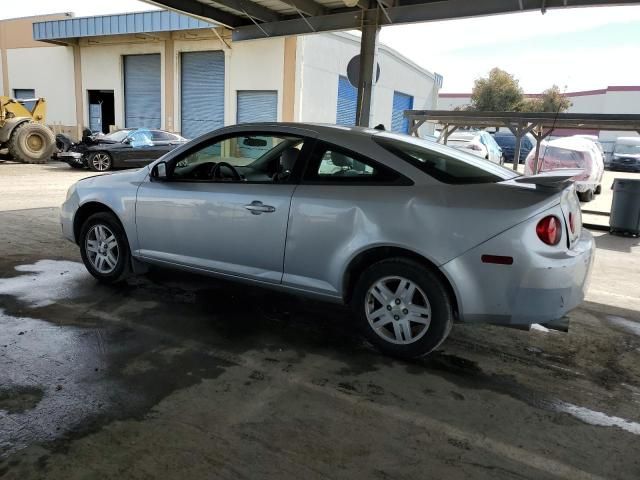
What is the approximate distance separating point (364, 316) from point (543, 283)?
127 centimetres

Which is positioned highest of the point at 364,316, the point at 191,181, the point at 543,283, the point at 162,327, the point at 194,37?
the point at 194,37

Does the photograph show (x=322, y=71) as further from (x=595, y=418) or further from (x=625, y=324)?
(x=595, y=418)

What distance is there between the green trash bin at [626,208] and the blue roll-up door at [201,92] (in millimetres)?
15619

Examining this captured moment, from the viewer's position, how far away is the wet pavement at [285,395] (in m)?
2.71

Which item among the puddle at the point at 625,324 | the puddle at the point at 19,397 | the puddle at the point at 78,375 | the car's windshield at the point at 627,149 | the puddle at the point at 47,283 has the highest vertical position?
the car's windshield at the point at 627,149

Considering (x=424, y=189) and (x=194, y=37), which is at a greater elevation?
(x=194, y=37)

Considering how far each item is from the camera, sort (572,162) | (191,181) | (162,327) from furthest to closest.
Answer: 1. (572,162)
2. (191,181)
3. (162,327)

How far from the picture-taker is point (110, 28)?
23.5m

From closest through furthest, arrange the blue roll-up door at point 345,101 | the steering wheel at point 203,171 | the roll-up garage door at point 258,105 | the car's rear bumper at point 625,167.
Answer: the steering wheel at point 203,171 → the roll-up garage door at point 258,105 → the blue roll-up door at point 345,101 → the car's rear bumper at point 625,167

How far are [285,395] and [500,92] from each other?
43.3 m

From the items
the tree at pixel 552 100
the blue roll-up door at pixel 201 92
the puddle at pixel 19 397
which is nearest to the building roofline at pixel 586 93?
the tree at pixel 552 100

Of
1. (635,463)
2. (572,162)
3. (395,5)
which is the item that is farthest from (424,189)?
(572,162)

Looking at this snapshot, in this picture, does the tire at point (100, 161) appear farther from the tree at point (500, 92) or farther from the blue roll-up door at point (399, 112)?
the tree at point (500, 92)

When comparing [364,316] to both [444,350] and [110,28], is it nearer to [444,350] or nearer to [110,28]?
[444,350]
